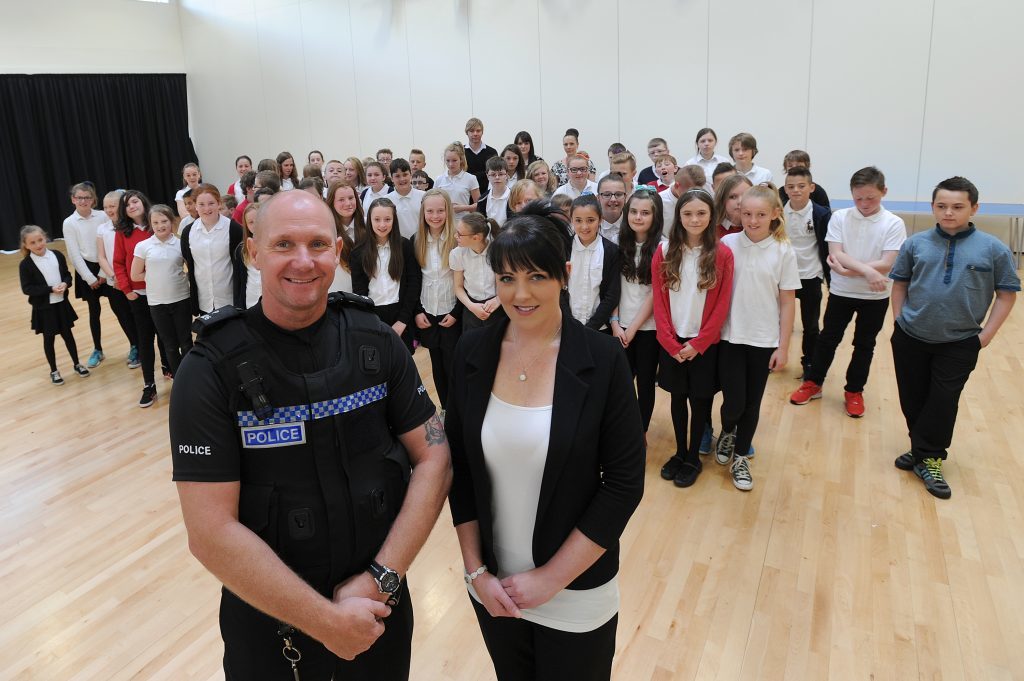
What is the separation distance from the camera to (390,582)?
1402 mm

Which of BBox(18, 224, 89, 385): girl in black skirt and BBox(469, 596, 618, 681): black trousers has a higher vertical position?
BBox(18, 224, 89, 385): girl in black skirt

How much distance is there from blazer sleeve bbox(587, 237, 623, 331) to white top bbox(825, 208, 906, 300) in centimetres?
154

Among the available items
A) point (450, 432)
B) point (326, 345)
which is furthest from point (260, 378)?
point (450, 432)

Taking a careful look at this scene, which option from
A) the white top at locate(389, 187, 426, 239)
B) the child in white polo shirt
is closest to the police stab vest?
the child in white polo shirt

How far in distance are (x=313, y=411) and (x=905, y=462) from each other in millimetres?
3433

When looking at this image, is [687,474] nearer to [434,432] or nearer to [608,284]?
[608,284]

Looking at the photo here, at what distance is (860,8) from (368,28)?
7402 mm

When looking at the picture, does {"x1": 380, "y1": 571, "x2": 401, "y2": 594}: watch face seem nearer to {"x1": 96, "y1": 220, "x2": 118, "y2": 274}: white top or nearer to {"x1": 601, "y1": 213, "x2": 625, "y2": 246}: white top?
{"x1": 601, "y1": 213, "x2": 625, "y2": 246}: white top

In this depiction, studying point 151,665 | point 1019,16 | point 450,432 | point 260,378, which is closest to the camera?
point 260,378

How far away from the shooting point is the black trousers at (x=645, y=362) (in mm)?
3648

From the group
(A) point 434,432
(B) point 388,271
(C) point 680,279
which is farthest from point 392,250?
(A) point 434,432

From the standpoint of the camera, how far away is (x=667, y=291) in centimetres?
340

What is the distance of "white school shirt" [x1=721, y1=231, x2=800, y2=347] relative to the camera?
325 centimetres

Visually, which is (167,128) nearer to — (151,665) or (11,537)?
(11,537)
